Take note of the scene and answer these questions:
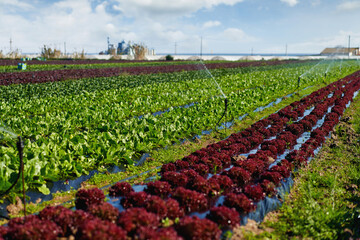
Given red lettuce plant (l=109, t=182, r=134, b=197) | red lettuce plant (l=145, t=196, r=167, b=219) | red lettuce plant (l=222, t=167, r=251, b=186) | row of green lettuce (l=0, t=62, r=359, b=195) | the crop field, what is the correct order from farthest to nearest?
row of green lettuce (l=0, t=62, r=359, b=195) < red lettuce plant (l=222, t=167, r=251, b=186) < red lettuce plant (l=109, t=182, r=134, b=197) < red lettuce plant (l=145, t=196, r=167, b=219) < the crop field

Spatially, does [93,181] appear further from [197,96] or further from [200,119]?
[197,96]

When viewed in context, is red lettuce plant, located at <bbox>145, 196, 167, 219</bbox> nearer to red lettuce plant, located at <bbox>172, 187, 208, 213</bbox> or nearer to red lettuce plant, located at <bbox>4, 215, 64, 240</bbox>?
red lettuce plant, located at <bbox>172, 187, 208, 213</bbox>

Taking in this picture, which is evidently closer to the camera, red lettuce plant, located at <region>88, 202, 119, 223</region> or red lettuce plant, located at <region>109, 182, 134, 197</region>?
red lettuce plant, located at <region>88, 202, 119, 223</region>

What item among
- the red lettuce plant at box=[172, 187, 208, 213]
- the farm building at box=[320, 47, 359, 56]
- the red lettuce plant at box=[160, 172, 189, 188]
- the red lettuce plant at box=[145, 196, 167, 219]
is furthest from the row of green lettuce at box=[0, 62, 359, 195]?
the farm building at box=[320, 47, 359, 56]

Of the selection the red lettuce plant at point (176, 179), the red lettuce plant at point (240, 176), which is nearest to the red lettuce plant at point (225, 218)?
the red lettuce plant at point (176, 179)

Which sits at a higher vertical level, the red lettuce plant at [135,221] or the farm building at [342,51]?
the farm building at [342,51]

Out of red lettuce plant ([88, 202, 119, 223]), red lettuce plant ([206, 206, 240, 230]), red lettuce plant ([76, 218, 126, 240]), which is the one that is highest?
red lettuce plant ([76, 218, 126, 240])

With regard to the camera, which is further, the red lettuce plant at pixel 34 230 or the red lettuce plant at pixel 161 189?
the red lettuce plant at pixel 161 189

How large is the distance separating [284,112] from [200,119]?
11.0 feet

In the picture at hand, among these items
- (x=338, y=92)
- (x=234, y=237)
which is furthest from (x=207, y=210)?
(x=338, y=92)

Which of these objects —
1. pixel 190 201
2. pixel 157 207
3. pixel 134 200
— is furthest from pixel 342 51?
pixel 157 207

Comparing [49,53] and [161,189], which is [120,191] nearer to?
[161,189]

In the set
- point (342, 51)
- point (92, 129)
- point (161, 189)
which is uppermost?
point (342, 51)

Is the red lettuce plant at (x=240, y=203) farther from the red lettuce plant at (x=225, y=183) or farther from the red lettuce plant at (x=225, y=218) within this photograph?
the red lettuce plant at (x=225, y=183)
